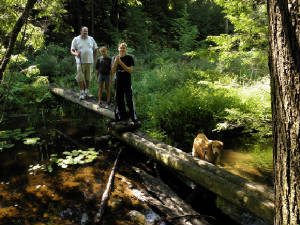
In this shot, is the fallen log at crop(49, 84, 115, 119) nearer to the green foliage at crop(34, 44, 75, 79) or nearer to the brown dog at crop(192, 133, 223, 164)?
the brown dog at crop(192, 133, 223, 164)

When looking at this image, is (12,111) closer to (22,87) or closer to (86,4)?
(22,87)

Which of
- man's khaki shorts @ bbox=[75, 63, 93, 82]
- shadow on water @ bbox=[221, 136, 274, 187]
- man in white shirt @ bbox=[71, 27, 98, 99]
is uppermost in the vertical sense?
man in white shirt @ bbox=[71, 27, 98, 99]

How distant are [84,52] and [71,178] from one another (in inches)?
188

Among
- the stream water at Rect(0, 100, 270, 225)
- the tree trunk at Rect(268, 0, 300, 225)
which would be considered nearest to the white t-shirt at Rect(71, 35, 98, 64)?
the stream water at Rect(0, 100, 270, 225)

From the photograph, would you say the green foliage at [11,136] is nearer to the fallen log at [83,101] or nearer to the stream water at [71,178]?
the stream water at [71,178]

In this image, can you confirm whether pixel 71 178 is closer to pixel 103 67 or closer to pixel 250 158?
pixel 103 67

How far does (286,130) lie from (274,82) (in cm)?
41

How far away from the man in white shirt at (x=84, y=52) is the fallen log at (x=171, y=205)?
5.01 metres

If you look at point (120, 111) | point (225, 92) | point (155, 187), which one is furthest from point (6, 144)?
point (225, 92)

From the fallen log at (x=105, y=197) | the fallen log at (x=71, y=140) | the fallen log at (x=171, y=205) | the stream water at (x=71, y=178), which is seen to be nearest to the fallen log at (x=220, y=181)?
the fallen log at (x=171, y=205)

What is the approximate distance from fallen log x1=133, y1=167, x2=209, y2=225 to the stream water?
188mm

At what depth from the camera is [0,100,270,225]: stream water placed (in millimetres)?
6188

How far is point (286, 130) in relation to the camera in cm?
302

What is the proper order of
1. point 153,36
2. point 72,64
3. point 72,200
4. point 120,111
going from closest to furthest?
point 72,200
point 120,111
point 72,64
point 153,36
